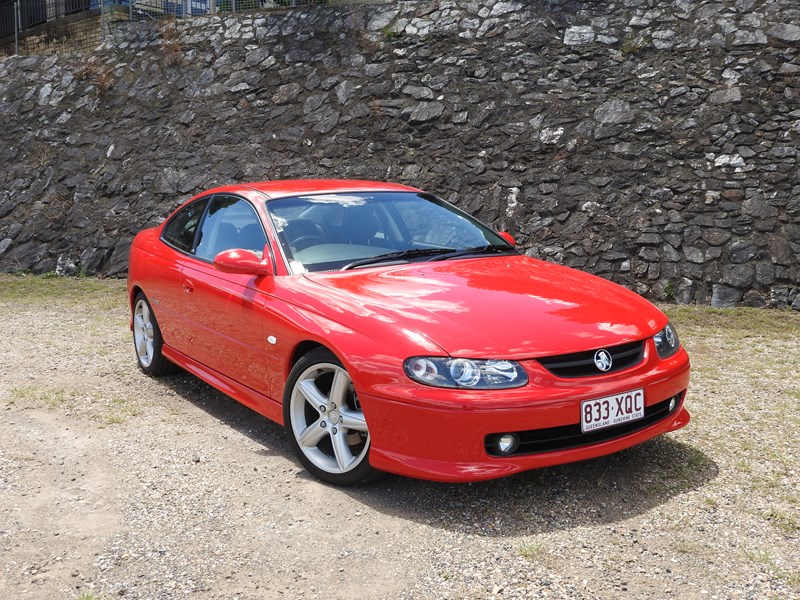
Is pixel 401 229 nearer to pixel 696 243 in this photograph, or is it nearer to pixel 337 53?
pixel 696 243

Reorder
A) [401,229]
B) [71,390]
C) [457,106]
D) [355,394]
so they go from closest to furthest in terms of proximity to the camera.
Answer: [355,394], [401,229], [71,390], [457,106]

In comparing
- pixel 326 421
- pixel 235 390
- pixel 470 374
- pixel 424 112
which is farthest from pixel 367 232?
pixel 424 112

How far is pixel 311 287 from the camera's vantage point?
431 centimetres

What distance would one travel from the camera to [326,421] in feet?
13.5

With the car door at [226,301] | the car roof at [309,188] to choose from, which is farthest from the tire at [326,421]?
the car roof at [309,188]

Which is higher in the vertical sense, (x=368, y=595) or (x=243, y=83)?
(x=243, y=83)

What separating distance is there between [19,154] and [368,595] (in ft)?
44.6

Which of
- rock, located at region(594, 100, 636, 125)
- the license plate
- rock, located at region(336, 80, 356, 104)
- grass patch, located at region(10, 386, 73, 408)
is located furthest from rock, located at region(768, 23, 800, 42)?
grass patch, located at region(10, 386, 73, 408)

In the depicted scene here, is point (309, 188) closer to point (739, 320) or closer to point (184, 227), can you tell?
point (184, 227)

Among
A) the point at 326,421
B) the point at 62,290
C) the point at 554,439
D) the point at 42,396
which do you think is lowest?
the point at 62,290

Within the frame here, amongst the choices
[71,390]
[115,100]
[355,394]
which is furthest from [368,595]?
[115,100]

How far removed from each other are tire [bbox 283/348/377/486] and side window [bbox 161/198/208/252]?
189cm

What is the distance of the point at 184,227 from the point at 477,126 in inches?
247

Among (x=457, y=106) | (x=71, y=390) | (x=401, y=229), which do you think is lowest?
(x=71, y=390)
